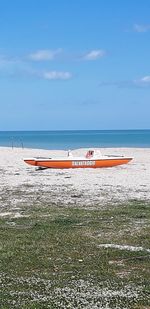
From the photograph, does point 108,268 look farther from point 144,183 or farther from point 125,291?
point 144,183

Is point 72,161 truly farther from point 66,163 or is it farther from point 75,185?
point 75,185

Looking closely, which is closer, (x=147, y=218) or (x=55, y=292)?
(x=55, y=292)

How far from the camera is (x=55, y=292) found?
29.0 ft

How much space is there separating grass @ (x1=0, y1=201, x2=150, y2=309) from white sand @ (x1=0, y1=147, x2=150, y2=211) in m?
3.51

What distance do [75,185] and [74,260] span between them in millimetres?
14605

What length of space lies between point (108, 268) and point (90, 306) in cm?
236

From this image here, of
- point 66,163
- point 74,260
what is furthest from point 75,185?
point 74,260

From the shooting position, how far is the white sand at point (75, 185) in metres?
20.8

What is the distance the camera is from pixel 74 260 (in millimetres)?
11055

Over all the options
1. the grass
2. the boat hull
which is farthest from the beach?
the boat hull

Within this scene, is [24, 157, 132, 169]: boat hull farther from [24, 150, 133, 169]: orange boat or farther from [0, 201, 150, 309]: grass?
[0, 201, 150, 309]: grass

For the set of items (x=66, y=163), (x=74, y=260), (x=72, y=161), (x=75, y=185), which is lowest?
(x=74, y=260)

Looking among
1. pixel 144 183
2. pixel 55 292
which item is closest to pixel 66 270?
pixel 55 292

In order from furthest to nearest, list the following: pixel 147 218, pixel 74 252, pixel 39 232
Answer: pixel 147 218, pixel 39 232, pixel 74 252
